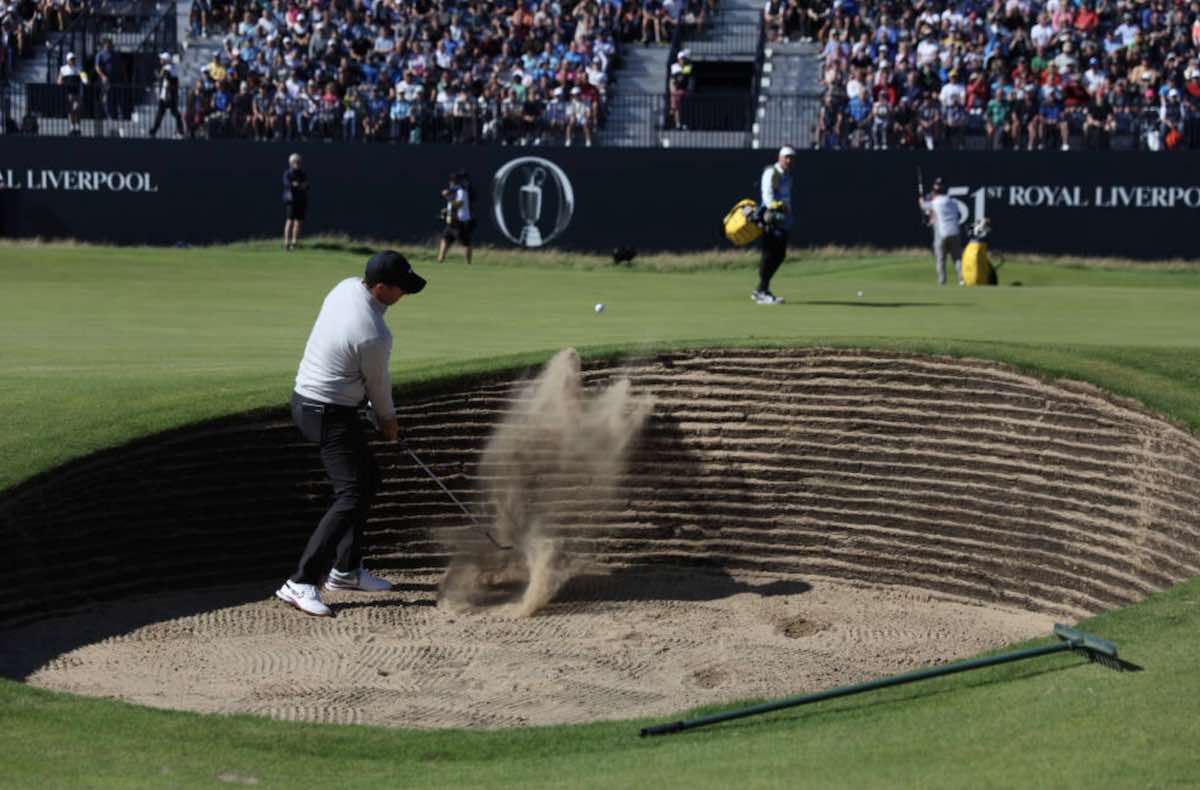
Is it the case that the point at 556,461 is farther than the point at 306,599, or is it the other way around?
the point at 556,461

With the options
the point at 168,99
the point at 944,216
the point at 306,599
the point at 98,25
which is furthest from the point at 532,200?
the point at 306,599

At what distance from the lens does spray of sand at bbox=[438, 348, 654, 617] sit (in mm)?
12602

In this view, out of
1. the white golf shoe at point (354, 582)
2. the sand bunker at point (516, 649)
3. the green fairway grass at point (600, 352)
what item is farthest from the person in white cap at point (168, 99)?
the white golf shoe at point (354, 582)

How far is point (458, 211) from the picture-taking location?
3250 cm

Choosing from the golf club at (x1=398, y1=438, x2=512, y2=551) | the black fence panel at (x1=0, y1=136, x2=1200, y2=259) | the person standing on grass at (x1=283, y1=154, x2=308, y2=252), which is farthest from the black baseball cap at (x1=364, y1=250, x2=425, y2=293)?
the black fence panel at (x1=0, y1=136, x2=1200, y2=259)

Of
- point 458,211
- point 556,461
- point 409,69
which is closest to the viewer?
point 556,461

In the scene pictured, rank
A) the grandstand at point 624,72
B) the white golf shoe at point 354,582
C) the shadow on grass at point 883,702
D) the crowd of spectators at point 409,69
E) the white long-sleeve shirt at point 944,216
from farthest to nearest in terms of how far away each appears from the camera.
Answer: the crowd of spectators at point 409,69, the grandstand at point 624,72, the white long-sleeve shirt at point 944,216, the white golf shoe at point 354,582, the shadow on grass at point 883,702

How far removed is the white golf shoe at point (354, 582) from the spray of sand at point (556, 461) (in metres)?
0.97

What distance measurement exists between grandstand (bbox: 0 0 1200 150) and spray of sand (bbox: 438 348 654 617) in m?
22.5

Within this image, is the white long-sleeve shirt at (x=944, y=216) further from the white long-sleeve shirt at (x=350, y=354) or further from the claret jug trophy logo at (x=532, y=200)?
the white long-sleeve shirt at (x=350, y=354)

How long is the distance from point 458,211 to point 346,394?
22.3 meters

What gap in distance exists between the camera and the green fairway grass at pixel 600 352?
640cm

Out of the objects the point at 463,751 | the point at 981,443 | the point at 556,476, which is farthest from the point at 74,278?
the point at 463,751

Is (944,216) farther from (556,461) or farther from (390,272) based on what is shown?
(390,272)
